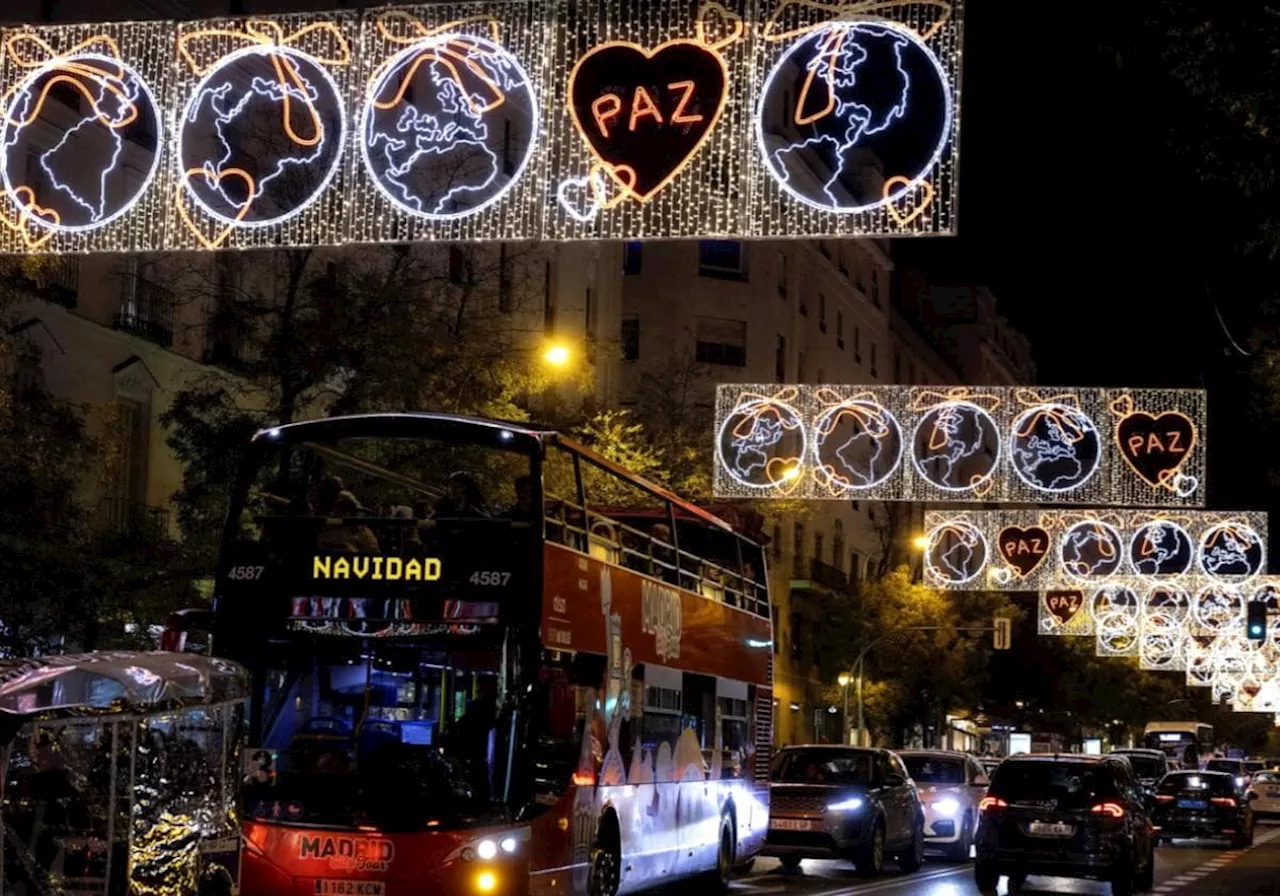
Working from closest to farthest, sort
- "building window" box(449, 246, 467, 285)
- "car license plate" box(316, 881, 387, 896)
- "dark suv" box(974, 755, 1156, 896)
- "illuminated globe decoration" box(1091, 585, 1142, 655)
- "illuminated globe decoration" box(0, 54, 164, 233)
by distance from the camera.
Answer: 1. "car license plate" box(316, 881, 387, 896)
2. "illuminated globe decoration" box(0, 54, 164, 233)
3. "dark suv" box(974, 755, 1156, 896)
4. "building window" box(449, 246, 467, 285)
5. "illuminated globe decoration" box(1091, 585, 1142, 655)

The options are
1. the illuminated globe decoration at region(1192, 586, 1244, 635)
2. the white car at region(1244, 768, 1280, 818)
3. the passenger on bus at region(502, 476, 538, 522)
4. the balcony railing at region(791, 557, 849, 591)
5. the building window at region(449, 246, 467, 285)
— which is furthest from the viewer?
the balcony railing at region(791, 557, 849, 591)

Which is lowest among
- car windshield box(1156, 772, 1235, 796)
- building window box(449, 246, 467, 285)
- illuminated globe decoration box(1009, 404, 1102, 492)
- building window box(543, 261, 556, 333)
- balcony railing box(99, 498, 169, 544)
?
car windshield box(1156, 772, 1235, 796)

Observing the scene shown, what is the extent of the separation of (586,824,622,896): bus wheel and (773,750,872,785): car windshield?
8998mm

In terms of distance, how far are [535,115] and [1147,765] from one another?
38499 mm

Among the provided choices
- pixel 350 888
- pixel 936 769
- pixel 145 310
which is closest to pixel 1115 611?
pixel 936 769

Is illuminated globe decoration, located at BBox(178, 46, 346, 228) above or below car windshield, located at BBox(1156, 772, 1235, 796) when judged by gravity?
above

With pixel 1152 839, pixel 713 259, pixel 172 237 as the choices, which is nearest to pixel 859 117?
pixel 172 237

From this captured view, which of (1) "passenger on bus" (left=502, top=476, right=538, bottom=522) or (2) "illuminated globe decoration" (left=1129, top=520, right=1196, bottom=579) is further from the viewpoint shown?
Answer: (2) "illuminated globe decoration" (left=1129, top=520, right=1196, bottom=579)

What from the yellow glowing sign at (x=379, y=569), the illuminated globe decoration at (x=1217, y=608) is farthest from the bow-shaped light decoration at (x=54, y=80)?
the illuminated globe decoration at (x=1217, y=608)

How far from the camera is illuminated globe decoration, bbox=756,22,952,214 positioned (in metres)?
15.2

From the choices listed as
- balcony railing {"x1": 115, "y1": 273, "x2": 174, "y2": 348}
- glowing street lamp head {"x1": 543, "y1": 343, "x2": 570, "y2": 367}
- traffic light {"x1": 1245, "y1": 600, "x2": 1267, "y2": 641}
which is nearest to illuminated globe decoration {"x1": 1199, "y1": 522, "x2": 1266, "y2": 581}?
traffic light {"x1": 1245, "y1": 600, "x2": 1267, "y2": 641}

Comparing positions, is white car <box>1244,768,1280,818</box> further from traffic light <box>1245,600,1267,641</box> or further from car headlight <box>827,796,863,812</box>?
car headlight <box>827,796,863,812</box>

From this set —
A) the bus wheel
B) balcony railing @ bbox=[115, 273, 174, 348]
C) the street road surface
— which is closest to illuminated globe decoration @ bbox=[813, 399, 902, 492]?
the street road surface

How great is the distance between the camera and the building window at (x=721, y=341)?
61312 millimetres
